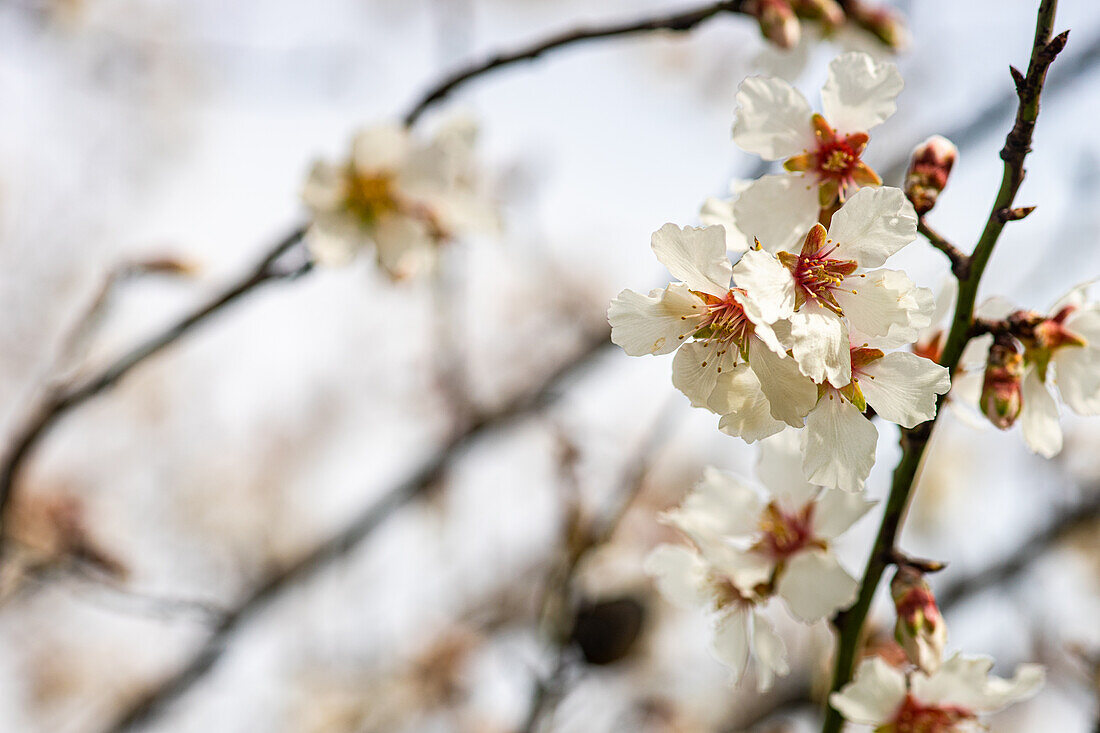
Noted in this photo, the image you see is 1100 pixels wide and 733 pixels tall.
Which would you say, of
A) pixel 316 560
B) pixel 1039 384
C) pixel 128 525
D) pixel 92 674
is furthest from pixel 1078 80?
pixel 92 674

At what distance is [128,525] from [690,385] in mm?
4691

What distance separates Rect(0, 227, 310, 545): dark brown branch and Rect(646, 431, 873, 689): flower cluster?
0.66 meters

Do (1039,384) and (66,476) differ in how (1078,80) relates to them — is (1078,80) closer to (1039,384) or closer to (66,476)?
(1039,384)

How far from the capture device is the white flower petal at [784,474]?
0.88 meters

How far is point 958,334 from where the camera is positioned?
731 millimetres

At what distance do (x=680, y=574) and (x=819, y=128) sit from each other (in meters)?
0.49

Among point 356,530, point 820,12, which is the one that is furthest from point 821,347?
point 356,530

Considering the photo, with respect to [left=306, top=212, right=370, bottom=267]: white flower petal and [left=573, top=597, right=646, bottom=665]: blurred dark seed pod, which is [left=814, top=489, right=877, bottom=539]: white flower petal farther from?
[left=306, top=212, right=370, bottom=267]: white flower petal

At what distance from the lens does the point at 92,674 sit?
5.21 metres

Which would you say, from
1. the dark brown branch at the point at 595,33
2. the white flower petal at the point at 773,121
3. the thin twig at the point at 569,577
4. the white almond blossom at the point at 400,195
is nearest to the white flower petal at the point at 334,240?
the white almond blossom at the point at 400,195

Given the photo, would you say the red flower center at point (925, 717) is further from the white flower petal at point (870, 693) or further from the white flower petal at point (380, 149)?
the white flower petal at point (380, 149)

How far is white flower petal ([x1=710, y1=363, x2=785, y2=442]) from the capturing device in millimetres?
668

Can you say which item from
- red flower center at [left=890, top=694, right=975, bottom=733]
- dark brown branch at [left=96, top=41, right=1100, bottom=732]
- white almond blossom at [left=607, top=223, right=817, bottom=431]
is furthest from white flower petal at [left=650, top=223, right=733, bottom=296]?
dark brown branch at [left=96, top=41, right=1100, bottom=732]

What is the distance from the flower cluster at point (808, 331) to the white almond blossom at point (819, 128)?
12 centimetres
